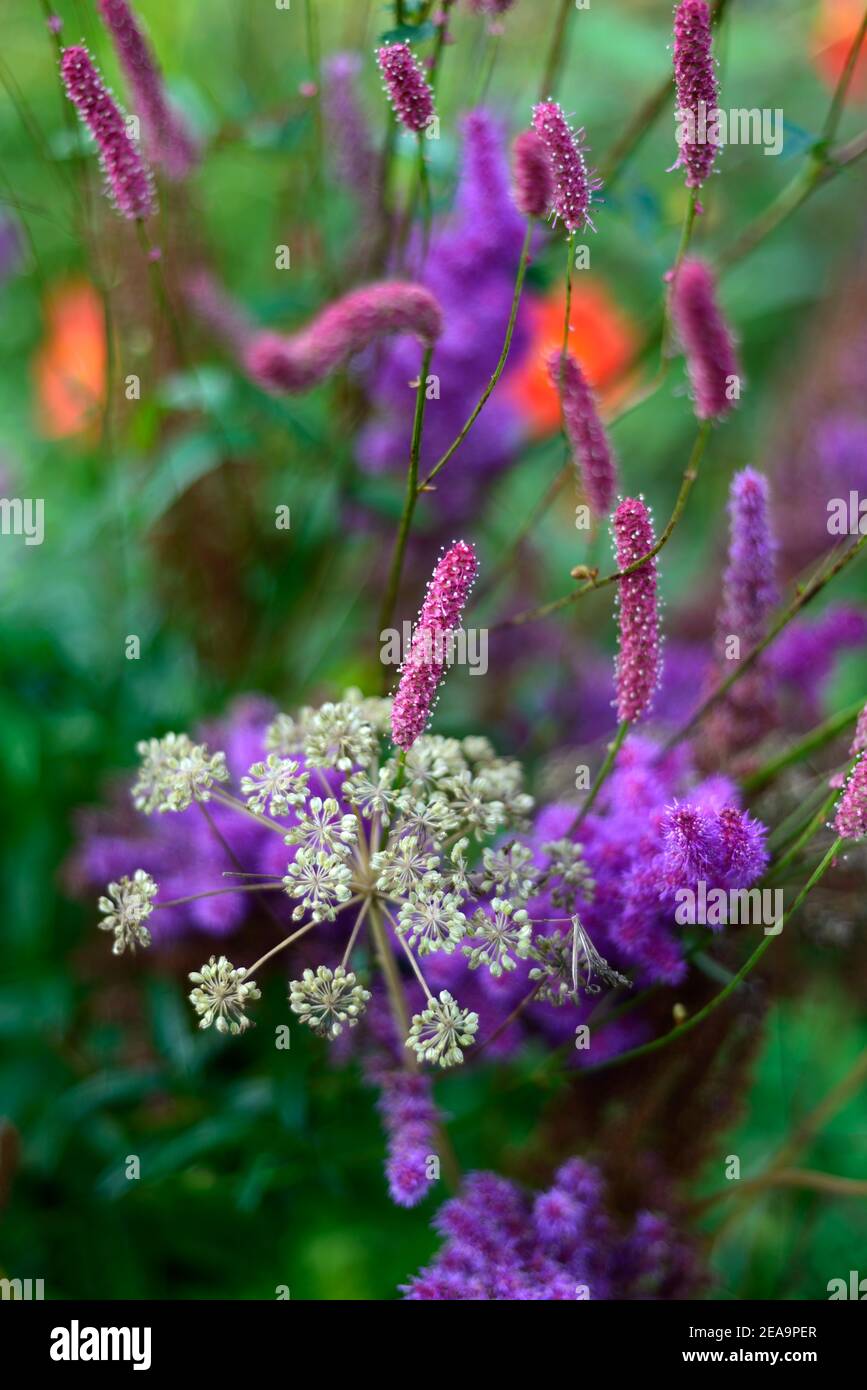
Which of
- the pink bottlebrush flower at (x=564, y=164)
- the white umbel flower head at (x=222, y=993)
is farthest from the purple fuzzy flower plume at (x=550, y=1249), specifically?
the pink bottlebrush flower at (x=564, y=164)

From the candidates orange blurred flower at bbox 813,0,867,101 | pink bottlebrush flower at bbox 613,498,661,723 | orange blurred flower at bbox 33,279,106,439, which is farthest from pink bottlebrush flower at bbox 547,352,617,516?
orange blurred flower at bbox 813,0,867,101

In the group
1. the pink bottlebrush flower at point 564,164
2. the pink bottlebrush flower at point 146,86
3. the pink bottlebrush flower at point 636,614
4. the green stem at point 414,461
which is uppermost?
the pink bottlebrush flower at point 146,86

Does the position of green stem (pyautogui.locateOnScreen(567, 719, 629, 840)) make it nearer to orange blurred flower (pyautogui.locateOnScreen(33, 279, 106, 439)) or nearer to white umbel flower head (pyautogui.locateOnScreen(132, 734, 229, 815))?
white umbel flower head (pyautogui.locateOnScreen(132, 734, 229, 815))

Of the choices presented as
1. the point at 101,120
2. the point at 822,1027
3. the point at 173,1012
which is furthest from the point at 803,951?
the point at 101,120

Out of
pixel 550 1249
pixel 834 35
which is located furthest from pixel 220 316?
pixel 834 35

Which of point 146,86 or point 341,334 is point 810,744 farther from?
point 146,86

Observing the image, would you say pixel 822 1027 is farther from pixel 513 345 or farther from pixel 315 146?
pixel 315 146

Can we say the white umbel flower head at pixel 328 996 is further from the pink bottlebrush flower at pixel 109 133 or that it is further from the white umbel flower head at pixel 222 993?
the pink bottlebrush flower at pixel 109 133
